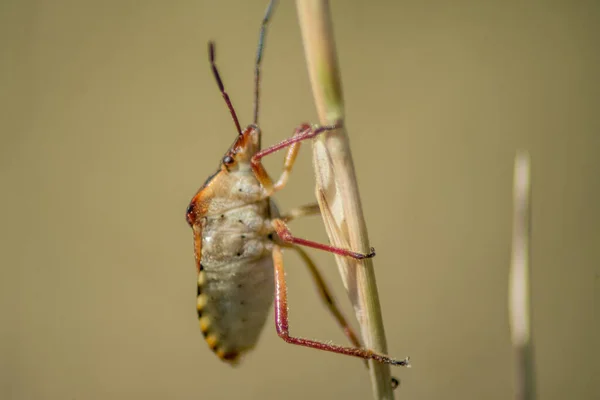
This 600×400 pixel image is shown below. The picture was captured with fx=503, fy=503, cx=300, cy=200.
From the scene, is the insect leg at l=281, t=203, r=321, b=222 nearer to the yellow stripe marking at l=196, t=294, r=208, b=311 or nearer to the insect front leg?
the insect front leg

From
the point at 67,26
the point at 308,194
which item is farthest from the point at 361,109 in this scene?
the point at 67,26

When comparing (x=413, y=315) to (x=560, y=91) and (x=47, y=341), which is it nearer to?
(x=560, y=91)

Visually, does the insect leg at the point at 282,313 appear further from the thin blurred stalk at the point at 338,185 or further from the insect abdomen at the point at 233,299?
the thin blurred stalk at the point at 338,185

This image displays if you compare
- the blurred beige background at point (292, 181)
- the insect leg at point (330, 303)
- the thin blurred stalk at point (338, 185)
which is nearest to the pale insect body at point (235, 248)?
the insect leg at point (330, 303)

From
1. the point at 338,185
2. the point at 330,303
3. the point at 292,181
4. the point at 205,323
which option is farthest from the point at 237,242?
the point at 292,181

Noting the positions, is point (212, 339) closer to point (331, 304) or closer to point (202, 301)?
point (202, 301)
